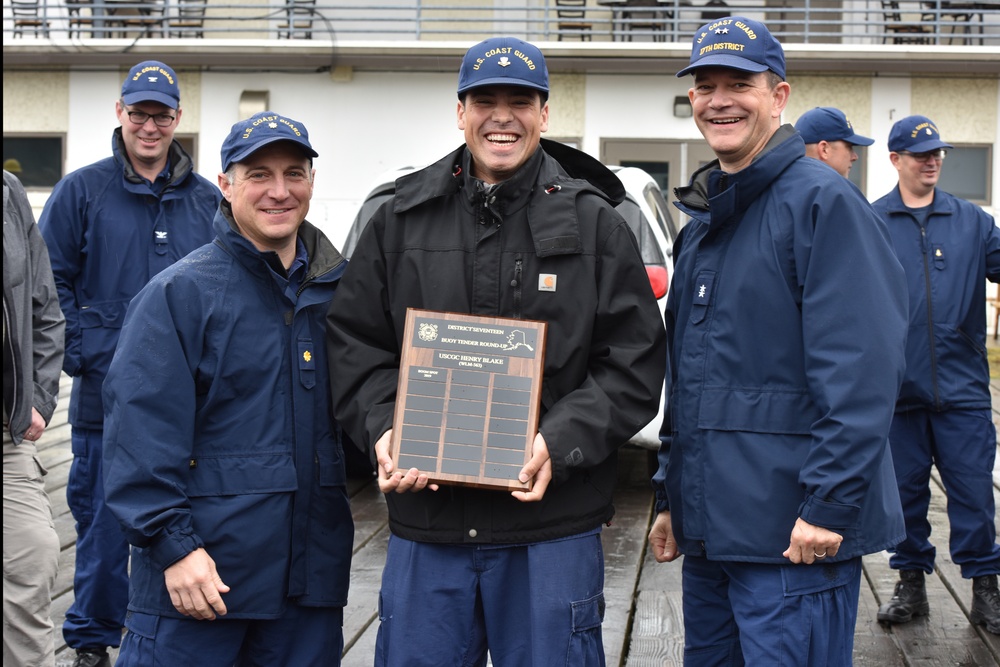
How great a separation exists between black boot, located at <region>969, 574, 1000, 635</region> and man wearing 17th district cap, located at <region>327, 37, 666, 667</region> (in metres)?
2.89

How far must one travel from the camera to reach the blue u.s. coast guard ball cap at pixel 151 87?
5.23 metres

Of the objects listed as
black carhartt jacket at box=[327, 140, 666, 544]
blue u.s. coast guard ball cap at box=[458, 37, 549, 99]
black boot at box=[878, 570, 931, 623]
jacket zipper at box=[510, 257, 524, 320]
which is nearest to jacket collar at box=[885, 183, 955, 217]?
black boot at box=[878, 570, 931, 623]

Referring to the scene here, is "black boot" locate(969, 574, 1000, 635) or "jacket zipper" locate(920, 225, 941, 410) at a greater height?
"jacket zipper" locate(920, 225, 941, 410)

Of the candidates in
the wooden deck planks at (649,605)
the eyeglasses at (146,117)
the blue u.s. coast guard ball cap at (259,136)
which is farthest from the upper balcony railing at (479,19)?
the blue u.s. coast guard ball cap at (259,136)

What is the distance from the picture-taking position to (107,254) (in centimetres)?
518

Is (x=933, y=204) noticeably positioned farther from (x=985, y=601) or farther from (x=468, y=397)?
(x=468, y=397)

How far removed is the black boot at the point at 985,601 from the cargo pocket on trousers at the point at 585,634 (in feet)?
9.50

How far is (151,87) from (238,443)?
255 centimetres

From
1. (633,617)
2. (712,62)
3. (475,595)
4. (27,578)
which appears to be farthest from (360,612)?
(712,62)

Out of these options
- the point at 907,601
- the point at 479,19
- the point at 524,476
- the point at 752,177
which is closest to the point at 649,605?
the point at 907,601

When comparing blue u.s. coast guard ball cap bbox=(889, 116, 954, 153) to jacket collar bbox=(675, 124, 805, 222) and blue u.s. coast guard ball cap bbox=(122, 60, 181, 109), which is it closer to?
jacket collar bbox=(675, 124, 805, 222)

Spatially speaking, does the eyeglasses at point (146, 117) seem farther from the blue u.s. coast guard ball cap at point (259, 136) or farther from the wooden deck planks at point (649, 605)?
the wooden deck planks at point (649, 605)

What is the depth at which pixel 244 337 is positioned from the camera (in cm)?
335

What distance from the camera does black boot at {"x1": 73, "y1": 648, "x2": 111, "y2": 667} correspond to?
15.7 ft
